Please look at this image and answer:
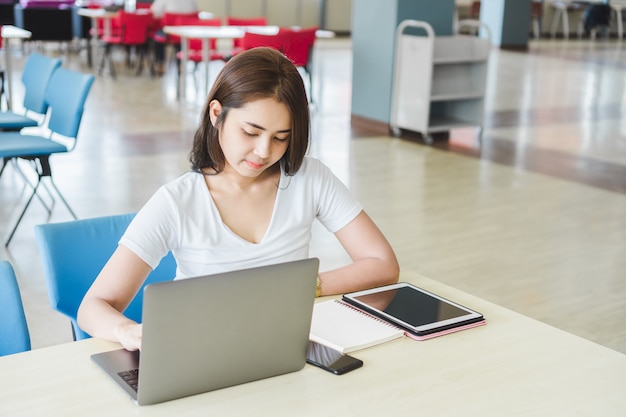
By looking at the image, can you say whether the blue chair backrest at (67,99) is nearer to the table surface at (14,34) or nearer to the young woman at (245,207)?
the table surface at (14,34)

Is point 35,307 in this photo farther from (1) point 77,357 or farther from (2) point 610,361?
(2) point 610,361

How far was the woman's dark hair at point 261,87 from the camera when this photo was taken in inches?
72.2

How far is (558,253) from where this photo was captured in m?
4.57

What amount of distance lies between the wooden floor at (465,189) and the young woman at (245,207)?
1.66 meters

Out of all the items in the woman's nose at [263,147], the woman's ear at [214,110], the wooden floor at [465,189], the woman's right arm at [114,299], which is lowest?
the wooden floor at [465,189]

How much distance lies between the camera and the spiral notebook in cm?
171

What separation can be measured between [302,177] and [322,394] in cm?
72

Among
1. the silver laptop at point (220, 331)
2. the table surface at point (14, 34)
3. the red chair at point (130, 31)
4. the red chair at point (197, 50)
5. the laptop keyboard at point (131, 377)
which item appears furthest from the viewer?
the red chair at point (130, 31)

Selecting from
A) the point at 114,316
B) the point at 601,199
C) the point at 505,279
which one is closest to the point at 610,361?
the point at 114,316

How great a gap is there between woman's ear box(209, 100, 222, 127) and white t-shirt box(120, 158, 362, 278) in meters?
0.15

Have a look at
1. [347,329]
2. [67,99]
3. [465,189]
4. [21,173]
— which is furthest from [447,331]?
[21,173]

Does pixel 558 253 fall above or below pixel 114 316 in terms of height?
below

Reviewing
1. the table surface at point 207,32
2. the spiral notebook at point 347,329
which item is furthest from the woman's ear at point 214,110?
the table surface at point 207,32

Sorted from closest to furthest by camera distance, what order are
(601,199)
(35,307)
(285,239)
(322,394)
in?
(322,394), (285,239), (35,307), (601,199)
